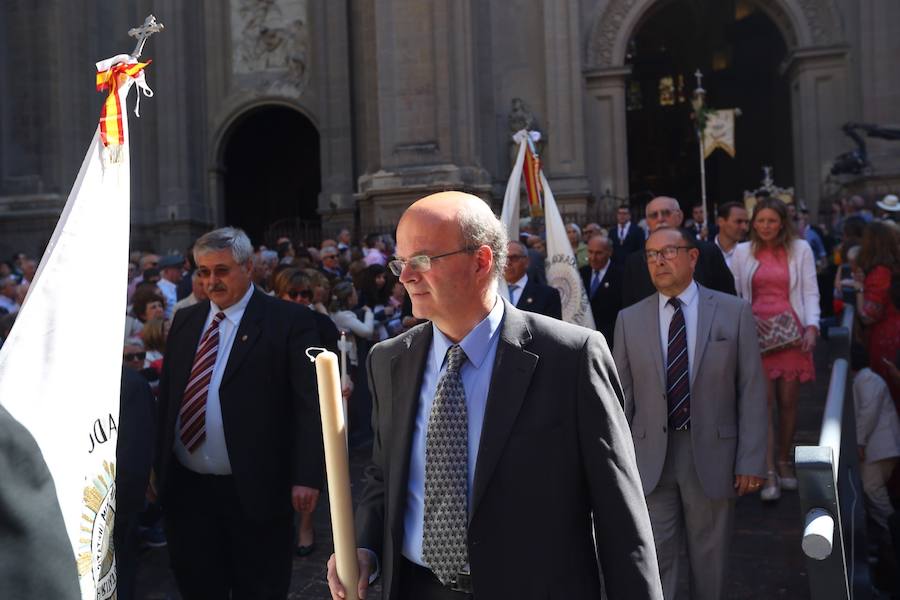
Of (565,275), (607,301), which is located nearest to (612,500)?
(565,275)

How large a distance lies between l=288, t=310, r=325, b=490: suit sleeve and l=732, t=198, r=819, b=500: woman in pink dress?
139 inches

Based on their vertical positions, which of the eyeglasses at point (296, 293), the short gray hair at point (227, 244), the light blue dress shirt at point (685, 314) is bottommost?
the light blue dress shirt at point (685, 314)

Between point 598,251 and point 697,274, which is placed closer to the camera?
point 697,274

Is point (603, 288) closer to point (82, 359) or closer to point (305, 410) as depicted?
point (305, 410)

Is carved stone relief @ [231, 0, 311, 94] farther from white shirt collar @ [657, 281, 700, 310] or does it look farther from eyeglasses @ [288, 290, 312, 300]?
white shirt collar @ [657, 281, 700, 310]

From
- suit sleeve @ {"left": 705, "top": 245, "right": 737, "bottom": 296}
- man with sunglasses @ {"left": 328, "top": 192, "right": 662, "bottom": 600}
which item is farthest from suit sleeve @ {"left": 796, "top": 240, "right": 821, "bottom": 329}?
man with sunglasses @ {"left": 328, "top": 192, "right": 662, "bottom": 600}

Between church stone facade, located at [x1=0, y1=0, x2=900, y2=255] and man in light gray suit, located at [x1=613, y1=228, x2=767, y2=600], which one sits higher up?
church stone facade, located at [x1=0, y1=0, x2=900, y2=255]

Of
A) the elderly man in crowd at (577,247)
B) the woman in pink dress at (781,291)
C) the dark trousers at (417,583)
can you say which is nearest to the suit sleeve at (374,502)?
the dark trousers at (417,583)

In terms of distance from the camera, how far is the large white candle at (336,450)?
2361mm

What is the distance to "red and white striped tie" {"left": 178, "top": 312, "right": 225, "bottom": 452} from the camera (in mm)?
4801

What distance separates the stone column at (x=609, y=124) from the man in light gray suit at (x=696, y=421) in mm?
17267

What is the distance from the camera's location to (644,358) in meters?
4.96

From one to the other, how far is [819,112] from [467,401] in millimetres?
20629

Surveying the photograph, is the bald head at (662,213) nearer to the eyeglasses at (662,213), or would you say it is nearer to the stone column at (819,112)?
the eyeglasses at (662,213)
